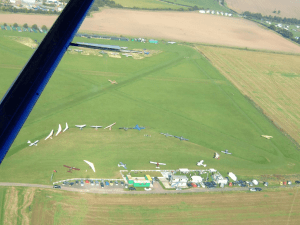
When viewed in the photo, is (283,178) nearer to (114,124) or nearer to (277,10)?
(114,124)

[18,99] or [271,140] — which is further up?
[18,99]

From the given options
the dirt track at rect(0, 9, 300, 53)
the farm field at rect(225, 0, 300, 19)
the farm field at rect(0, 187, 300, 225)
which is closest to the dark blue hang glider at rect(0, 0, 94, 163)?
the farm field at rect(0, 187, 300, 225)

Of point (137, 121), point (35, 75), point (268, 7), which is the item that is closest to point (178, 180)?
point (137, 121)

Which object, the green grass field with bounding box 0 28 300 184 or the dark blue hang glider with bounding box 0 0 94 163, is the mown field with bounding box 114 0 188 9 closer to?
the green grass field with bounding box 0 28 300 184

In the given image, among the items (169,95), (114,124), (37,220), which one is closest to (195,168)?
(114,124)

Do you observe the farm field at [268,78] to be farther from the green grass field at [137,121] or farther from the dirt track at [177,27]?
the dirt track at [177,27]

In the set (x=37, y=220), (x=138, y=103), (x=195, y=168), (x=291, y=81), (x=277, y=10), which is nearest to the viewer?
(x=37, y=220)
